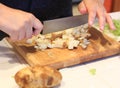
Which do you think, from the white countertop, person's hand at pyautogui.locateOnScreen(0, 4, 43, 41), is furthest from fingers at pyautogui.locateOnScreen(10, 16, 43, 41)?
the white countertop

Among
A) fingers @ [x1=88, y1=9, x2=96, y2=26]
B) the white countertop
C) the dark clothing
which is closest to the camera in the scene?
the white countertop

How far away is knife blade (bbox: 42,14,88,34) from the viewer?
3.34ft

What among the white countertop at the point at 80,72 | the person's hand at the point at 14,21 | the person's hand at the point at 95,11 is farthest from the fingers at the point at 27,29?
the person's hand at the point at 95,11

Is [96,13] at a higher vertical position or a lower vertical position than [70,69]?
higher

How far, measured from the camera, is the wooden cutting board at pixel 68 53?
0.87 metres

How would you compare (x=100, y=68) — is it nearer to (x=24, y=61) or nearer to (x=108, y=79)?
(x=108, y=79)

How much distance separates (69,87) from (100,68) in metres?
0.15

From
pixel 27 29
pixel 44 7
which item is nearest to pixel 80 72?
pixel 27 29

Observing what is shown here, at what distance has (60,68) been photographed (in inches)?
34.4

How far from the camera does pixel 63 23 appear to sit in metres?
1.06

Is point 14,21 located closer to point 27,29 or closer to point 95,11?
point 27,29

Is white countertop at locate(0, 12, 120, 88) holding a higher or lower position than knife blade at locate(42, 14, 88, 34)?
lower

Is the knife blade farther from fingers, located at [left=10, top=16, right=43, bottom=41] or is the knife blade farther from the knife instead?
fingers, located at [left=10, top=16, right=43, bottom=41]

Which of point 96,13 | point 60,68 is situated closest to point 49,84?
point 60,68
